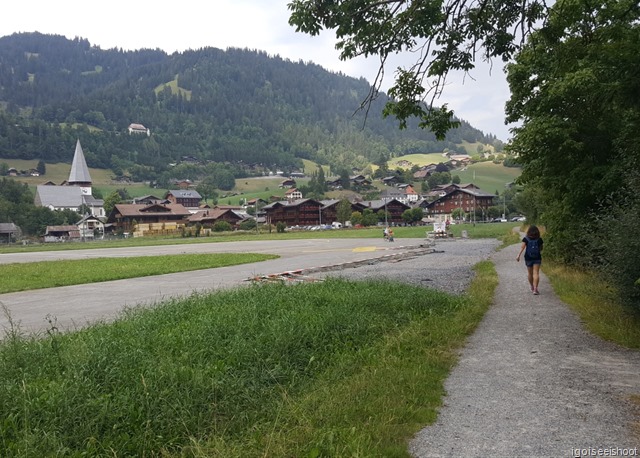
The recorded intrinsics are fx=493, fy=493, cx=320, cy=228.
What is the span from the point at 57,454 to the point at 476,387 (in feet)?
13.7

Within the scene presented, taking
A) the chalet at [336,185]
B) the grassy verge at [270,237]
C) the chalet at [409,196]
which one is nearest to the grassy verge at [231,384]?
the grassy verge at [270,237]

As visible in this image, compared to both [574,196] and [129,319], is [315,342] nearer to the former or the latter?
[129,319]

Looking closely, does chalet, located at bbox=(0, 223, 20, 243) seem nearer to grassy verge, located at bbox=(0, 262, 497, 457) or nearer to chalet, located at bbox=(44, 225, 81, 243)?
chalet, located at bbox=(44, 225, 81, 243)

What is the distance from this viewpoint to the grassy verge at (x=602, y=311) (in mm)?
7637

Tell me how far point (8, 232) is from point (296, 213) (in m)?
59.8

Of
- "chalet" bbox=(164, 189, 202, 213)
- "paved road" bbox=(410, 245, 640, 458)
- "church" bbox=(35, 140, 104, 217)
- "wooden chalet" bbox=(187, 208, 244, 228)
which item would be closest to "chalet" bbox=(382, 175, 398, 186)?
"chalet" bbox=(164, 189, 202, 213)

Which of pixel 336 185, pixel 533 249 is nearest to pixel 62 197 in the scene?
pixel 336 185

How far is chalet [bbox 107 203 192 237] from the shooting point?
106938 mm

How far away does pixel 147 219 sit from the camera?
368 ft

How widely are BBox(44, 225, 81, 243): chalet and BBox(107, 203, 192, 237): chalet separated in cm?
838

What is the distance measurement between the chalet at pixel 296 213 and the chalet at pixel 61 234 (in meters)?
42.3

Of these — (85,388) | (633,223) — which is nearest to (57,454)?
(85,388)

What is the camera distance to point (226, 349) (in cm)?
640

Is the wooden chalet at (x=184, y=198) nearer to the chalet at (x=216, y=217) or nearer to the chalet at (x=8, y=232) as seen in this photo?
the chalet at (x=216, y=217)
